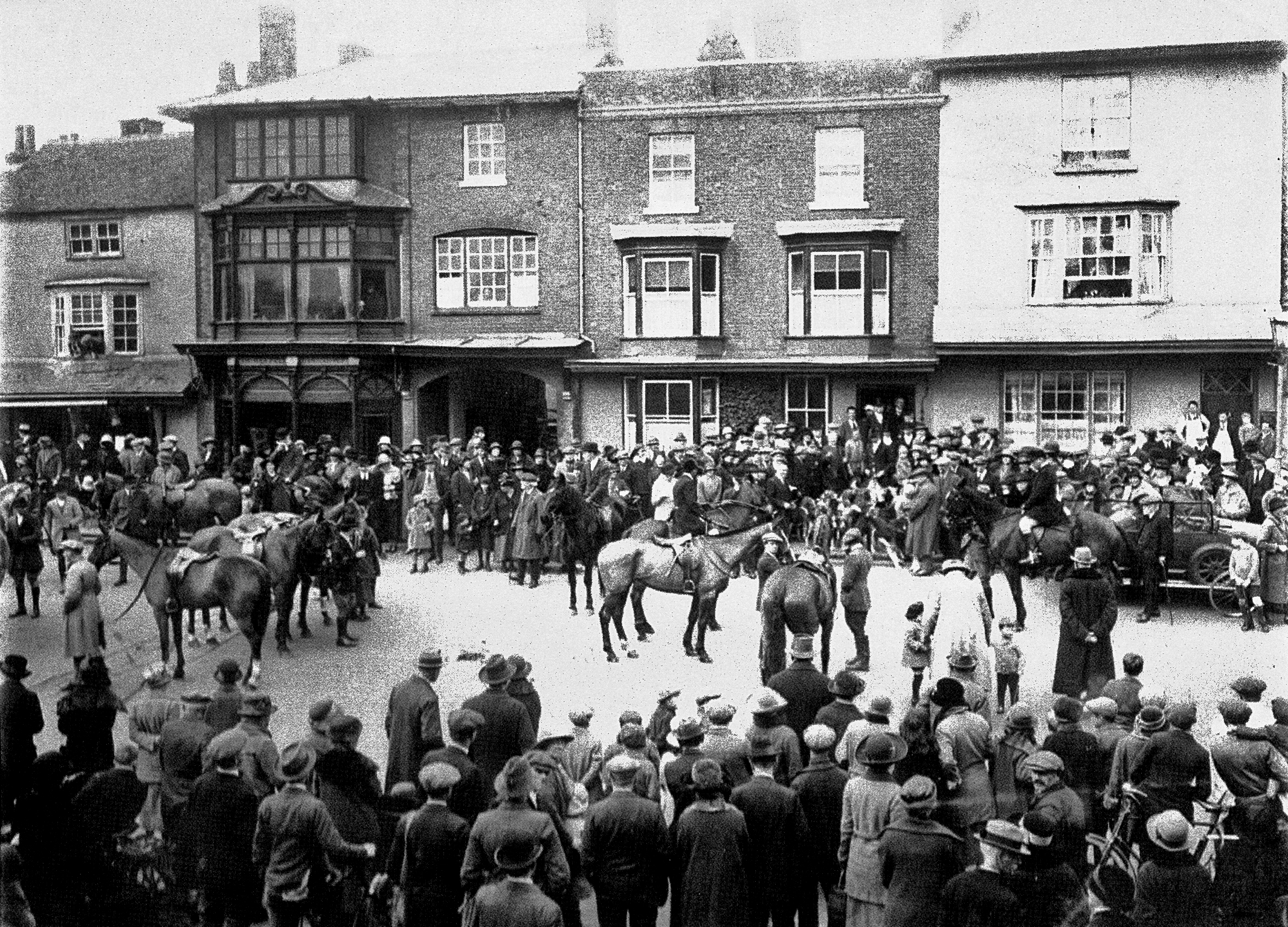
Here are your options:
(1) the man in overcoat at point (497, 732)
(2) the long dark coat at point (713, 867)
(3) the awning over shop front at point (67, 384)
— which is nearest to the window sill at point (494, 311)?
(3) the awning over shop front at point (67, 384)

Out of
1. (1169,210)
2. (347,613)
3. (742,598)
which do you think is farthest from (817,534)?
(1169,210)

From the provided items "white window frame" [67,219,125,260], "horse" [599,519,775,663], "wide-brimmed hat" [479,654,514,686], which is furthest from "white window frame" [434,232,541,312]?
"wide-brimmed hat" [479,654,514,686]

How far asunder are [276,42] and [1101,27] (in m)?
12.4

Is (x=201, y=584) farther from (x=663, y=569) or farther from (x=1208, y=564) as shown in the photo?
(x=1208, y=564)

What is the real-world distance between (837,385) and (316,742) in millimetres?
14522

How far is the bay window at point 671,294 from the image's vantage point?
68.4 feet

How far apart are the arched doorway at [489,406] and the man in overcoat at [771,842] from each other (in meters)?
15.2

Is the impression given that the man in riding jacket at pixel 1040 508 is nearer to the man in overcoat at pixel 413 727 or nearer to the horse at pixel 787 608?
the horse at pixel 787 608

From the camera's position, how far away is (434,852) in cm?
608

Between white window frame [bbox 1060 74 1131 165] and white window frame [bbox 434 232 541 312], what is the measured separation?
8887 millimetres

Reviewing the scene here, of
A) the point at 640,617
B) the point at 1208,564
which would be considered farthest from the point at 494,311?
the point at 1208,564

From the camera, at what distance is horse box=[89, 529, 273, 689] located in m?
10.3

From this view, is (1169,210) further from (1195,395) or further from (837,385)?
(837,385)

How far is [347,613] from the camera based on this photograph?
1127cm
